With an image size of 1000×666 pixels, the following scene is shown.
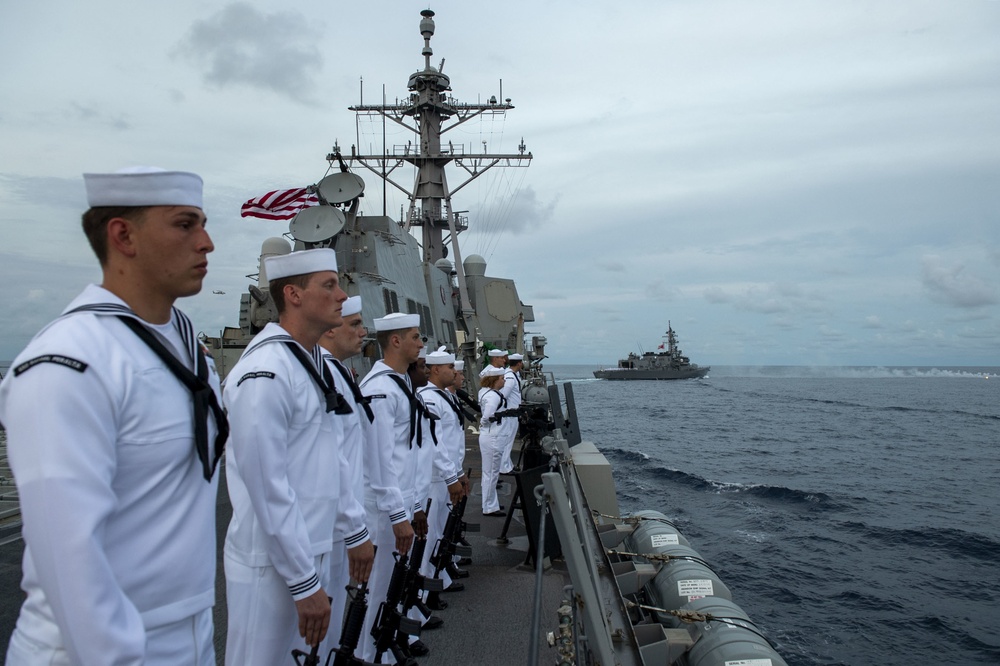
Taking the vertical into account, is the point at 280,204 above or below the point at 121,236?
above

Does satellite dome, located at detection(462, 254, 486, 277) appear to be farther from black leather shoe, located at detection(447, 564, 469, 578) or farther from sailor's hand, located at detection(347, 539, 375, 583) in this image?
sailor's hand, located at detection(347, 539, 375, 583)

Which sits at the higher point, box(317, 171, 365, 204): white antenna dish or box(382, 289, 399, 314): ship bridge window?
box(317, 171, 365, 204): white antenna dish

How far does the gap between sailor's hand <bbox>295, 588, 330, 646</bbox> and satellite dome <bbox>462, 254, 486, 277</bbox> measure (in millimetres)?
21118

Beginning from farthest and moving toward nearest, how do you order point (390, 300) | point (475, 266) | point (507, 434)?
point (475, 266)
point (390, 300)
point (507, 434)

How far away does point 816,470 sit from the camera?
22.2 metres

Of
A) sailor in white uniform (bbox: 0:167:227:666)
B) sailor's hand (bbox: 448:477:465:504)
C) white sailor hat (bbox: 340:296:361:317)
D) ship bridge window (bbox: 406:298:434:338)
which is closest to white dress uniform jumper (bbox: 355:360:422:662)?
white sailor hat (bbox: 340:296:361:317)

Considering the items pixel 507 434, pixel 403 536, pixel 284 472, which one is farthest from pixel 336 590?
pixel 507 434

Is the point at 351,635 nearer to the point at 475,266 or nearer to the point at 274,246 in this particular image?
the point at 274,246

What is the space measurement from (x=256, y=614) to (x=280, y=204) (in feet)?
31.0

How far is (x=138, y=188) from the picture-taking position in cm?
152

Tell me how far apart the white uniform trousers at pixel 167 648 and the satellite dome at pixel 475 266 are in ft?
71.1

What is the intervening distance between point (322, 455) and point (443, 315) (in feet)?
52.4

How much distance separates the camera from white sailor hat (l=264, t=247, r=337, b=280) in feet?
8.64

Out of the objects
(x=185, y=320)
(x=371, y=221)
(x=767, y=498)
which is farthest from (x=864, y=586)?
(x=185, y=320)
